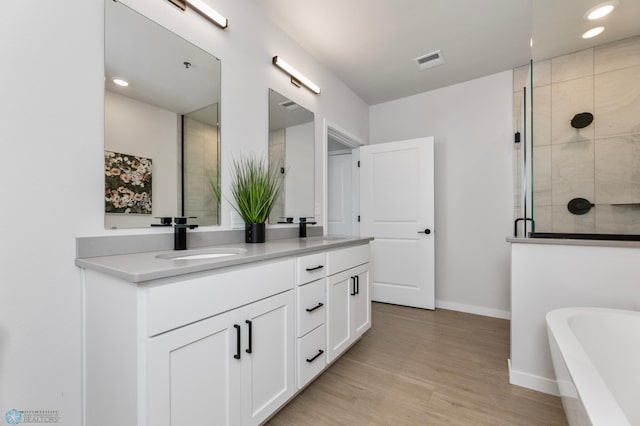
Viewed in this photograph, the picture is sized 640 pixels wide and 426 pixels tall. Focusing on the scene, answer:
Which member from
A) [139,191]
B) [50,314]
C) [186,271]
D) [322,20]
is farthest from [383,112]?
[50,314]

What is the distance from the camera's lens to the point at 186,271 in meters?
0.92

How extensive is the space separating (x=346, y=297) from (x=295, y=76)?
184 centimetres

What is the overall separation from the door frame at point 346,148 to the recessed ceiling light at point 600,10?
1954 mm

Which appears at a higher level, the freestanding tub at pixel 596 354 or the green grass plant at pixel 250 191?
the green grass plant at pixel 250 191

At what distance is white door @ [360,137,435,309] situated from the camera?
10.4ft

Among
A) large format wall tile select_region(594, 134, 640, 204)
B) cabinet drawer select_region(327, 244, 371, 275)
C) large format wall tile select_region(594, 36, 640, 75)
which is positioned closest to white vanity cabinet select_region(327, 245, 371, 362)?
cabinet drawer select_region(327, 244, 371, 275)

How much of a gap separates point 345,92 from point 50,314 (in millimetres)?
3117

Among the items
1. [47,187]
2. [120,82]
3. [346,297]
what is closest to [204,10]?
[120,82]

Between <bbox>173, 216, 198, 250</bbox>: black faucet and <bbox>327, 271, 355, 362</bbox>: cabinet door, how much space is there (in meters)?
0.88

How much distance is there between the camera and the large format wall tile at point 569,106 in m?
1.77

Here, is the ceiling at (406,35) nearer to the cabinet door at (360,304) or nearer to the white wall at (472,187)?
the white wall at (472,187)

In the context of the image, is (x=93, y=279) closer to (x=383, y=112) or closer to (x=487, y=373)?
(x=487, y=373)

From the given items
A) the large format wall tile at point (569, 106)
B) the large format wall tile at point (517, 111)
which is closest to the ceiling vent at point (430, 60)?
the large format wall tile at point (517, 111)

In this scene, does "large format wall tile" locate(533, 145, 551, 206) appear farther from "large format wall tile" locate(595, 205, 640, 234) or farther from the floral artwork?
the floral artwork
